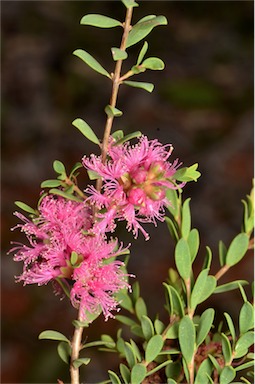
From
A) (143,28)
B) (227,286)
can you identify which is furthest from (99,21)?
(227,286)

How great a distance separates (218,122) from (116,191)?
2112 millimetres

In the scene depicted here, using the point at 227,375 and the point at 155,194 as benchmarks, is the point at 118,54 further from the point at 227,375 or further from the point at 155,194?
the point at 227,375

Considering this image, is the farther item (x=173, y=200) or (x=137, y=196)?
(x=173, y=200)

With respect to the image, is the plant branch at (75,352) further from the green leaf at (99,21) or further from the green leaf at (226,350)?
the green leaf at (99,21)

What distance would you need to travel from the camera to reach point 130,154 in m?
0.51

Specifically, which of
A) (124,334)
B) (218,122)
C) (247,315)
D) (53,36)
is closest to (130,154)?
(247,315)

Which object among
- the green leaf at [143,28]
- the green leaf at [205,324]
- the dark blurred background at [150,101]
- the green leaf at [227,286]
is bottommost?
the green leaf at [205,324]

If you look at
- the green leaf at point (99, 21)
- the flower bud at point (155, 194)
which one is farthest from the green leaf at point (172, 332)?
the green leaf at point (99, 21)

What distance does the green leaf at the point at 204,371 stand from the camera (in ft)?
1.73

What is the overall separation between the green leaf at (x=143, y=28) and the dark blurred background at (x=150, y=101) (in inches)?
68.5

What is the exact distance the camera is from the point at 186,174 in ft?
1.70

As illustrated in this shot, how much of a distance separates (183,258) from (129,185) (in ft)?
0.31

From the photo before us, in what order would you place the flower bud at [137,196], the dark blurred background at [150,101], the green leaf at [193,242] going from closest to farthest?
the flower bud at [137,196], the green leaf at [193,242], the dark blurred background at [150,101]

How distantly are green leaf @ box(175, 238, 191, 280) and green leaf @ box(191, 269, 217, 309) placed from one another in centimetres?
1
